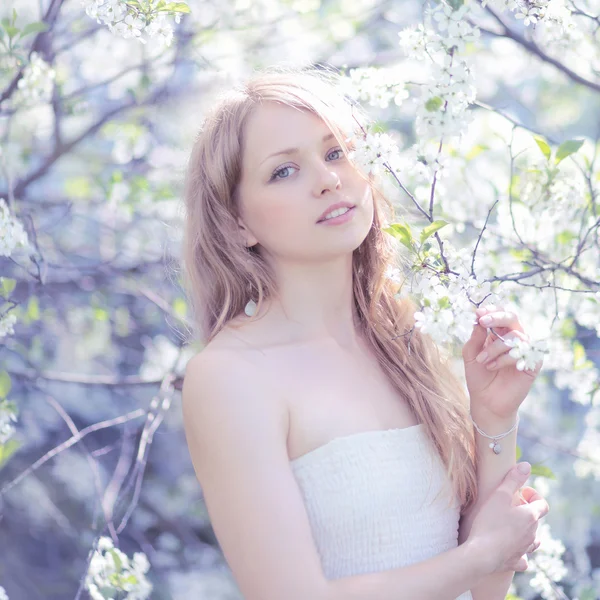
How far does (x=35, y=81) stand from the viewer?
7.18ft

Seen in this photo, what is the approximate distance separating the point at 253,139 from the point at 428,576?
826mm

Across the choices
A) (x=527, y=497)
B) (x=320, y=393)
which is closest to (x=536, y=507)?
(x=527, y=497)

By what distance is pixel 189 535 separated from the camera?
11.0ft

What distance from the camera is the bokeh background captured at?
7.18 ft

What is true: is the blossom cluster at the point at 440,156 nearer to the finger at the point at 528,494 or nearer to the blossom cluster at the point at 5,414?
the finger at the point at 528,494

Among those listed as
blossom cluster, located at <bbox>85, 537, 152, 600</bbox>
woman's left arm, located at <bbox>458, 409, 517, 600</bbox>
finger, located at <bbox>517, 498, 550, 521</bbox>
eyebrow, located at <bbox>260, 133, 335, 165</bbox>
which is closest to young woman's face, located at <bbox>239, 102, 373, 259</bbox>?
eyebrow, located at <bbox>260, 133, 335, 165</bbox>

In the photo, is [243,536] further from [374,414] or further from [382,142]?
[382,142]

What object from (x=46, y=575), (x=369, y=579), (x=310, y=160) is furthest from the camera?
(x=46, y=575)

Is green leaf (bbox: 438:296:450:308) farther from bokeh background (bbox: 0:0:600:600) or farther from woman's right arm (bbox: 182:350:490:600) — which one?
bokeh background (bbox: 0:0:600:600)

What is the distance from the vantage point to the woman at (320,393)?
1.29 meters

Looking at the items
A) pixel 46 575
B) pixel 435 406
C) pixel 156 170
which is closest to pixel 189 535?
pixel 46 575

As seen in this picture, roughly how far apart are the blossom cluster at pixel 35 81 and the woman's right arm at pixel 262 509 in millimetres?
1160

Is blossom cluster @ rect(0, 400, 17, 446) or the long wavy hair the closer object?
the long wavy hair

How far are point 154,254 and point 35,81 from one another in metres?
0.95
